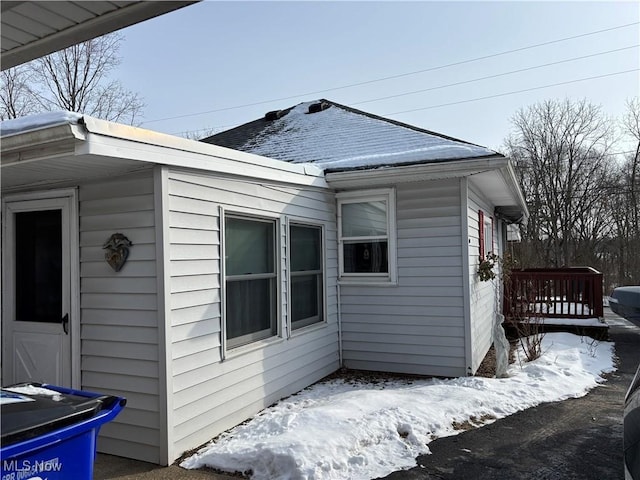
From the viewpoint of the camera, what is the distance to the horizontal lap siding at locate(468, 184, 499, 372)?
6.15 metres

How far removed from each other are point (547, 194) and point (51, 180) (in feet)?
74.7

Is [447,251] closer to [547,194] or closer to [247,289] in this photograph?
[247,289]

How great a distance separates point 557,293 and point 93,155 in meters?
9.06

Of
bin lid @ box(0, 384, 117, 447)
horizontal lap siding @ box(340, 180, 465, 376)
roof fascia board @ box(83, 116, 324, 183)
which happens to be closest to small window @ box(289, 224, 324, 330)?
horizontal lap siding @ box(340, 180, 465, 376)

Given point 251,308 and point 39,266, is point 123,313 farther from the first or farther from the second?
point 251,308

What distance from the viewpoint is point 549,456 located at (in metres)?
3.70

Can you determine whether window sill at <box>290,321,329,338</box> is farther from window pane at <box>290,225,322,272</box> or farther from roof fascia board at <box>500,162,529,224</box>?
roof fascia board at <box>500,162,529,224</box>

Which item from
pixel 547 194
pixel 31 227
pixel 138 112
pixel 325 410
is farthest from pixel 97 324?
pixel 547 194

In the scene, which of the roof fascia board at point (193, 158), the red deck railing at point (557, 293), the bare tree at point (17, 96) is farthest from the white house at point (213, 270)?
the bare tree at point (17, 96)

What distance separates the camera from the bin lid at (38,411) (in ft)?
6.14

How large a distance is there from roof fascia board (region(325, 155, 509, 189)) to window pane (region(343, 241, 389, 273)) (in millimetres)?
867

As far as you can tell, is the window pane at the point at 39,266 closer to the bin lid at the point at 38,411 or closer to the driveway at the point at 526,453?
the driveway at the point at 526,453

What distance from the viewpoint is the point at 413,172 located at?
19.1 feet

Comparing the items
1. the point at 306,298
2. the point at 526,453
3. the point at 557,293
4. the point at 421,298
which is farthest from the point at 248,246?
the point at 557,293
